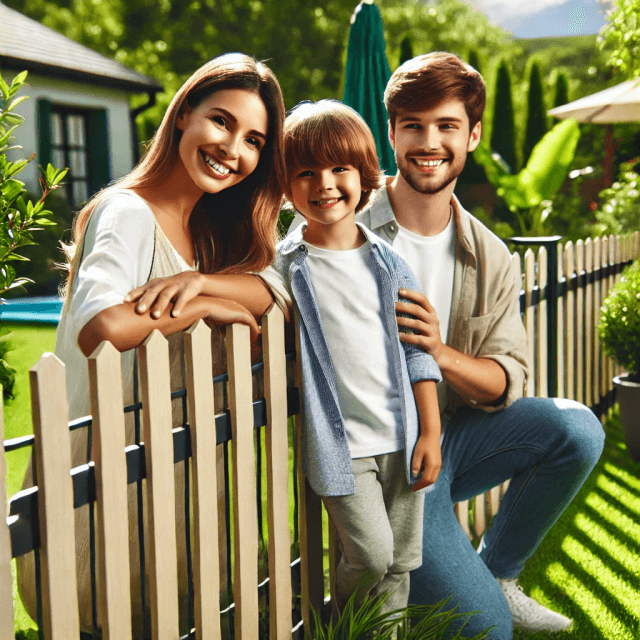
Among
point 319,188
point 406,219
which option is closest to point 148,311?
point 319,188

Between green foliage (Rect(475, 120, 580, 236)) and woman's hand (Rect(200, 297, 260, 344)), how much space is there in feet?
32.3

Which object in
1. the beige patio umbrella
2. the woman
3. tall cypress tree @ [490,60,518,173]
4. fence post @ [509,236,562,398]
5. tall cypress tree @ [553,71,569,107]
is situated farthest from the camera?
tall cypress tree @ [553,71,569,107]

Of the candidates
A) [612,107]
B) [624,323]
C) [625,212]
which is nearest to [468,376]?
[624,323]

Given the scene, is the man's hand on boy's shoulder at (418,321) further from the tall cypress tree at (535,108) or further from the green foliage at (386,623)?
the tall cypress tree at (535,108)

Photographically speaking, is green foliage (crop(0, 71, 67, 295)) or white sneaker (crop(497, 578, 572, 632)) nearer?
green foliage (crop(0, 71, 67, 295))

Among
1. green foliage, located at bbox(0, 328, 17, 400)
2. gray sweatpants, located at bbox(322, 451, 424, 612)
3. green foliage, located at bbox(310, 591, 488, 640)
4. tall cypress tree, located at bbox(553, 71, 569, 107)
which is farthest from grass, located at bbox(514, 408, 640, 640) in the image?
tall cypress tree, located at bbox(553, 71, 569, 107)

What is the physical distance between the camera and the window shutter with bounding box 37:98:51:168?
42.3ft

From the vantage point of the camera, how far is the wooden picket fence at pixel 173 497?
5.08 ft

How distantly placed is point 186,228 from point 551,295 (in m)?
2.85

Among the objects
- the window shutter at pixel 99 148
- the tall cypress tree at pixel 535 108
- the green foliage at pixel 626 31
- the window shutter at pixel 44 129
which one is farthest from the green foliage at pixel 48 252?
the tall cypress tree at pixel 535 108

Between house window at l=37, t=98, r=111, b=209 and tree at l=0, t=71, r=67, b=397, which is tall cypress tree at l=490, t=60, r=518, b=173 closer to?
house window at l=37, t=98, r=111, b=209

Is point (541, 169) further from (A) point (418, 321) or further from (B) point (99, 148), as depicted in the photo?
(A) point (418, 321)

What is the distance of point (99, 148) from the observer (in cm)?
1431

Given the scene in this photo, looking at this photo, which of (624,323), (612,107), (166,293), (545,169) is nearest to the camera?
(166,293)
